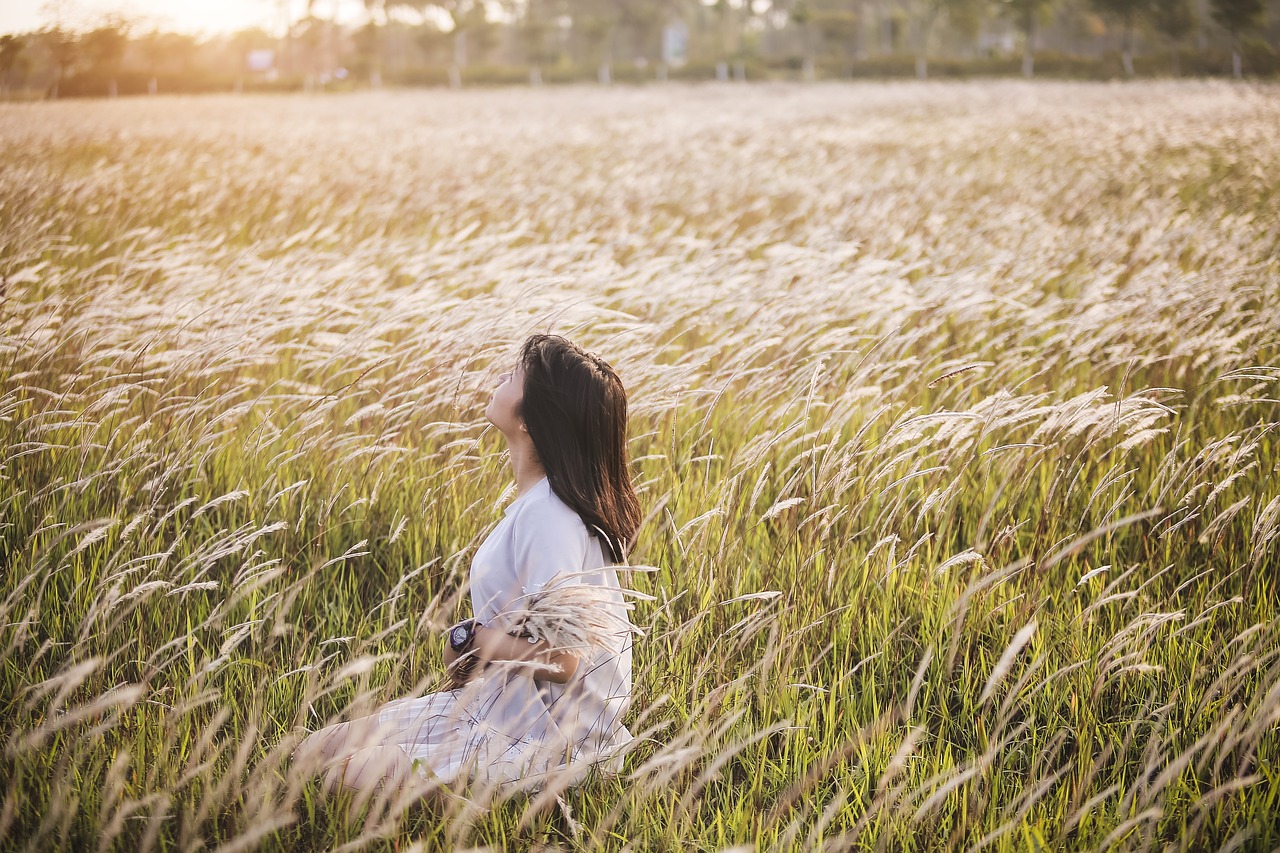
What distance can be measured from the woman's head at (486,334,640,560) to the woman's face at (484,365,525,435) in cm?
1

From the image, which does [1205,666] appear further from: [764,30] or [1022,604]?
[764,30]

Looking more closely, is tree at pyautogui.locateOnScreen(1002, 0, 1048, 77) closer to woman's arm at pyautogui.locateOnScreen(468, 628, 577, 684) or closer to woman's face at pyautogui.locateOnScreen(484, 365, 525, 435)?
woman's face at pyautogui.locateOnScreen(484, 365, 525, 435)

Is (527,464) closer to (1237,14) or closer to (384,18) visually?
(1237,14)

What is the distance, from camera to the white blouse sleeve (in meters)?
1.82

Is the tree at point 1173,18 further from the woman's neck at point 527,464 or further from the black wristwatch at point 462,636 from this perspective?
the black wristwatch at point 462,636

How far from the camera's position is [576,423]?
1.93 meters

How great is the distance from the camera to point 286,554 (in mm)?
2398

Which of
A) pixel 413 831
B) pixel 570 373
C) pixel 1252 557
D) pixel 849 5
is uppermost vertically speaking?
pixel 849 5

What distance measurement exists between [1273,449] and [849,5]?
87099 millimetres

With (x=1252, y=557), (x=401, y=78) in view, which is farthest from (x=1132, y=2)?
(x=1252, y=557)

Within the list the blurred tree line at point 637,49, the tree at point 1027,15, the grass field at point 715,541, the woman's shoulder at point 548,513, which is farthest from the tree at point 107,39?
the tree at point 1027,15

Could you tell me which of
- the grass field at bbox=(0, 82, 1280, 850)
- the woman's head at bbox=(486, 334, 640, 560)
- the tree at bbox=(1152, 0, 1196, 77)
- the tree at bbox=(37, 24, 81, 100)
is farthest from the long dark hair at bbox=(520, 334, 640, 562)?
the tree at bbox=(1152, 0, 1196, 77)

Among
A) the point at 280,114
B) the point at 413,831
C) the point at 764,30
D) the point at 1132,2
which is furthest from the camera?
the point at 764,30

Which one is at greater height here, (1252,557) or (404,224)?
(404,224)
